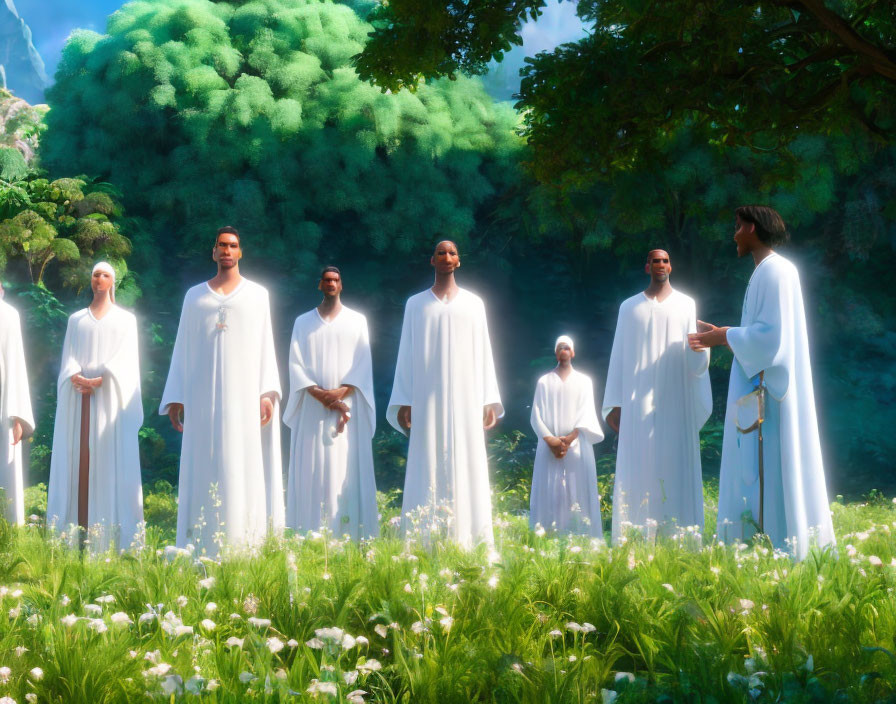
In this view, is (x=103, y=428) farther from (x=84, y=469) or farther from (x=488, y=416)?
(x=488, y=416)

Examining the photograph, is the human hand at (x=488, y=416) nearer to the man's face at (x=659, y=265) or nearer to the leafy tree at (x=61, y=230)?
the man's face at (x=659, y=265)

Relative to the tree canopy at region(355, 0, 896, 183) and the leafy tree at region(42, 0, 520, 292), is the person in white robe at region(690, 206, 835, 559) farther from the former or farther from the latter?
the leafy tree at region(42, 0, 520, 292)

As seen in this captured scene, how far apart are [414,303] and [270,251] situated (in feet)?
33.6

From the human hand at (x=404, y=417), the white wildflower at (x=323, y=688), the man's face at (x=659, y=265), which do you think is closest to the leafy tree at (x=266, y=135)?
the man's face at (x=659, y=265)

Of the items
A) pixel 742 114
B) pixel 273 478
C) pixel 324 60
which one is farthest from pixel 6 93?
pixel 742 114

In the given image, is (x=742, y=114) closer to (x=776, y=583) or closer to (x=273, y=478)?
(x=776, y=583)

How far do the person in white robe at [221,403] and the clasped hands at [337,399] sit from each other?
1280 mm

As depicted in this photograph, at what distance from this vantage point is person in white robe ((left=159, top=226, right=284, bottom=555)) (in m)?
7.03

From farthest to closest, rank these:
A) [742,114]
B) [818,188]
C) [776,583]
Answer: [818,188] < [742,114] < [776,583]

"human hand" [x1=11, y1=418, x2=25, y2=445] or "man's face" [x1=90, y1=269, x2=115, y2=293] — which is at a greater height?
"man's face" [x1=90, y1=269, x2=115, y2=293]

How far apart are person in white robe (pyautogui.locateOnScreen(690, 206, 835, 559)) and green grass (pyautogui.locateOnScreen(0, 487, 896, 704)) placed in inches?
29.2

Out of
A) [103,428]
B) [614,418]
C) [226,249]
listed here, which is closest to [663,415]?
[614,418]

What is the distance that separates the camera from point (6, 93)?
25078 mm

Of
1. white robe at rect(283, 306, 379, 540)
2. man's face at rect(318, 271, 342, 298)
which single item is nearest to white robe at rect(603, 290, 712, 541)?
white robe at rect(283, 306, 379, 540)
